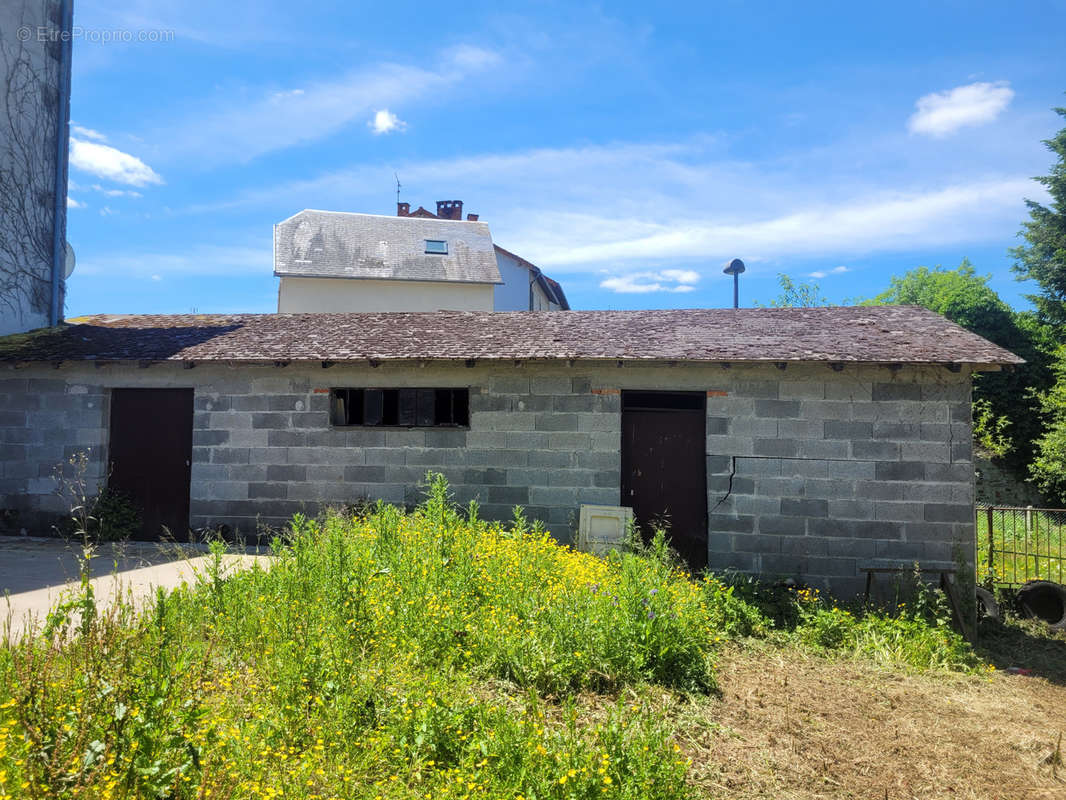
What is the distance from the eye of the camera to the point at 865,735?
4785 mm

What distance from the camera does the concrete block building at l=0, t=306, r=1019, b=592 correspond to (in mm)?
8523

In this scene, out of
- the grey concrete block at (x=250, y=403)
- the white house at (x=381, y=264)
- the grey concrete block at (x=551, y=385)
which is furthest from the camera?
the white house at (x=381, y=264)

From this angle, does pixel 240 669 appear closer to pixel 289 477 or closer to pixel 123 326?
pixel 289 477

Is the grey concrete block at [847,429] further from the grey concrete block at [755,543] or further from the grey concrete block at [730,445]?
the grey concrete block at [755,543]

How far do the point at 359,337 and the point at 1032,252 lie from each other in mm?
22229

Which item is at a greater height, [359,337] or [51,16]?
[51,16]

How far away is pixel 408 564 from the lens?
5941mm

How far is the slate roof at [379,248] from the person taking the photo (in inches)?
981

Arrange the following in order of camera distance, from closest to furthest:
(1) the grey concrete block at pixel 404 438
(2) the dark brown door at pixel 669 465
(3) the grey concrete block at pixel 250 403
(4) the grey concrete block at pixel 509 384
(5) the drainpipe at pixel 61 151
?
(2) the dark brown door at pixel 669 465, (4) the grey concrete block at pixel 509 384, (1) the grey concrete block at pixel 404 438, (3) the grey concrete block at pixel 250 403, (5) the drainpipe at pixel 61 151

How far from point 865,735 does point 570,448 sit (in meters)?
5.14

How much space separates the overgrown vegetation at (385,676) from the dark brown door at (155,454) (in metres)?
4.53

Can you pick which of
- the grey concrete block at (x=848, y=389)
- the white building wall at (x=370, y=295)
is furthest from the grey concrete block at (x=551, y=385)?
the white building wall at (x=370, y=295)

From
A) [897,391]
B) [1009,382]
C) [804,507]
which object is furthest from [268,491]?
[1009,382]

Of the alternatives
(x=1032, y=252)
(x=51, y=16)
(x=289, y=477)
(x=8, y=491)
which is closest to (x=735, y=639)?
(x=289, y=477)
